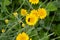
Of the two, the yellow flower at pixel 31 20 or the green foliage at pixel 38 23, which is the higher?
the green foliage at pixel 38 23

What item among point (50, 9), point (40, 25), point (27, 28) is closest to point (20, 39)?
point (27, 28)

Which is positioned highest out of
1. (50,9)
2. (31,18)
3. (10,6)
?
(10,6)

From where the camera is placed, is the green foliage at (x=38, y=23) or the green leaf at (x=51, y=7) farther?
the green leaf at (x=51, y=7)

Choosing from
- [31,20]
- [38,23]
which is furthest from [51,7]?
[31,20]

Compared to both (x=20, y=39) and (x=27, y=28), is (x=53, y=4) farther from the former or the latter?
(x=20, y=39)

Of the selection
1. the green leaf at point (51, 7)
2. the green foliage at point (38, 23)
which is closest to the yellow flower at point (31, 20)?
the green foliage at point (38, 23)

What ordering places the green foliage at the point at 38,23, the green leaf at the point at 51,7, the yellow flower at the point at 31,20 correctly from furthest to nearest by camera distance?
the green leaf at the point at 51,7
the green foliage at the point at 38,23
the yellow flower at the point at 31,20

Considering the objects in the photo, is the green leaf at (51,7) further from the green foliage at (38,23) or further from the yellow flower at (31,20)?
the yellow flower at (31,20)

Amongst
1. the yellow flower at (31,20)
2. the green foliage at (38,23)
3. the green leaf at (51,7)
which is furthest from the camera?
the green leaf at (51,7)

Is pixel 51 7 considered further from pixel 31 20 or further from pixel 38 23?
pixel 31 20

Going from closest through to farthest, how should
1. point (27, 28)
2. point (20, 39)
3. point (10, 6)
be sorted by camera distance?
point (20, 39) → point (27, 28) → point (10, 6)

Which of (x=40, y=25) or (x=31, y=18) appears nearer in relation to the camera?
(x=31, y=18)
